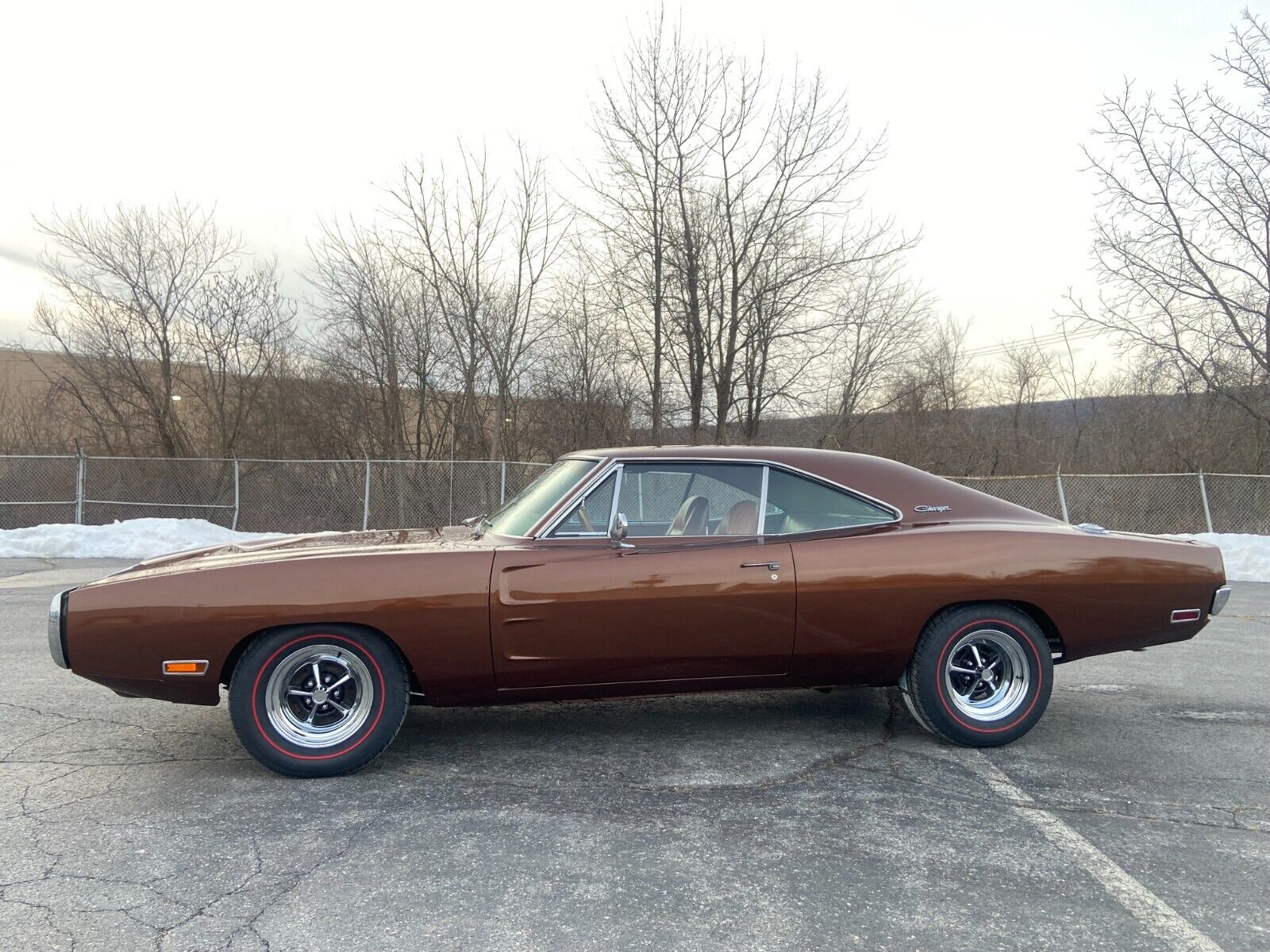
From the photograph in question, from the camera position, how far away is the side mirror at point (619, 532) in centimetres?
383

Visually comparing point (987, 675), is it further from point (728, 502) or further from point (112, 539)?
point (112, 539)

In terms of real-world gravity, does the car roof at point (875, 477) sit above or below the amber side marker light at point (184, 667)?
above

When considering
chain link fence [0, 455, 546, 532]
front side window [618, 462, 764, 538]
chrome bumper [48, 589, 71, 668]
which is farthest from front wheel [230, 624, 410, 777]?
chain link fence [0, 455, 546, 532]

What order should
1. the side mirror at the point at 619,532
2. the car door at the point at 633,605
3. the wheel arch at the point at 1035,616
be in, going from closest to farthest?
the car door at the point at 633,605 < the side mirror at the point at 619,532 < the wheel arch at the point at 1035,616

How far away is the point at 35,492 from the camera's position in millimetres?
14844

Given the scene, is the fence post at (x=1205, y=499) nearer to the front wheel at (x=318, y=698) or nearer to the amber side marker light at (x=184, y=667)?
the front wheel at (x=318, y=698)

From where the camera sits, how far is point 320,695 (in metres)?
3.63

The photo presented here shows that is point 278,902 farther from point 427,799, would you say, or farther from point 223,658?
point 223,658

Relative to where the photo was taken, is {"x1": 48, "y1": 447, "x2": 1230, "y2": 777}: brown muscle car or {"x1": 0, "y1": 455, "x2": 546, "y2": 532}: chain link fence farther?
{"x1": 0, "y1": 455, "x2": 546, "y2": 532}: chain link fence

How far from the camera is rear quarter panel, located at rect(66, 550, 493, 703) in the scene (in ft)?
11.4

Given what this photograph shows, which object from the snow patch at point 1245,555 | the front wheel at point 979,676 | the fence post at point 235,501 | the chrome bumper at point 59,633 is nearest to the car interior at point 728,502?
the front wheel at point 979,676

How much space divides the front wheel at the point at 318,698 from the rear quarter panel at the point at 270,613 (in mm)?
82

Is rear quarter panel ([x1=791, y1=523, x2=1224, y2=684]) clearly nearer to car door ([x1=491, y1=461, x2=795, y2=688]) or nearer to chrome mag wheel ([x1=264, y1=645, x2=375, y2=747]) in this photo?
car door ([x1=491, y1=461, x2=795, y2=688])

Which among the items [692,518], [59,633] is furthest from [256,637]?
[692,518]
